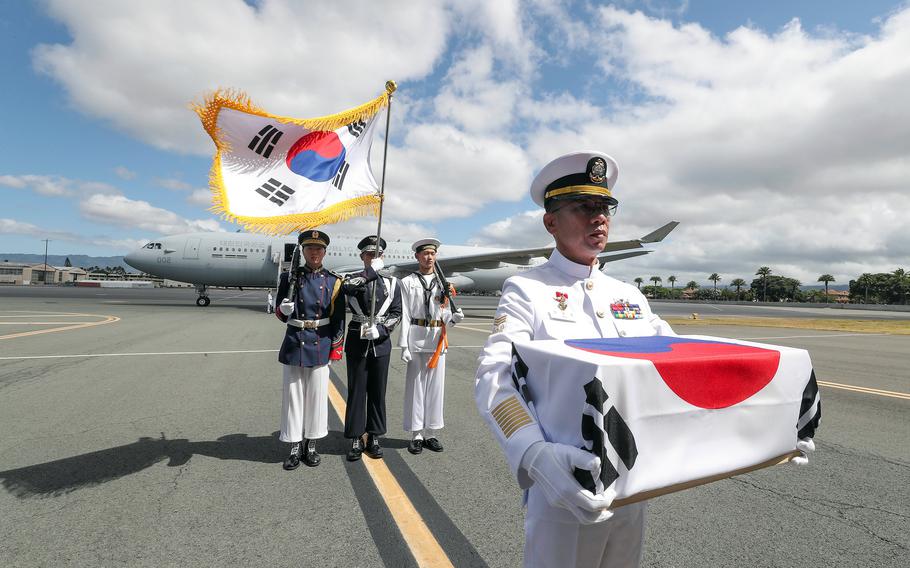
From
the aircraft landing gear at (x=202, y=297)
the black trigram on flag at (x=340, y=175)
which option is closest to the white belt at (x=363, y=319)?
the black trigram on flag at (x=340, y=175)

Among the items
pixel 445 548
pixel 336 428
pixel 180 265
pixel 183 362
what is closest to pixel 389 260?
pixel 180 265

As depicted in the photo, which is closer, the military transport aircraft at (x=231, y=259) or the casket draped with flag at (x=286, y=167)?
the casket draped with flag at (x=286, y=167)

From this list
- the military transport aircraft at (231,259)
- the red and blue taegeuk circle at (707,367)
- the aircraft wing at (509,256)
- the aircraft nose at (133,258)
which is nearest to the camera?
the red and blue taegeuk circle at (707,367)

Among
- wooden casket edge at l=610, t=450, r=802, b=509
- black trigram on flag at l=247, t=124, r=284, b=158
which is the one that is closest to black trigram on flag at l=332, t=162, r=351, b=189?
black trigram on flag at l=247, t=124, r=284, b=158

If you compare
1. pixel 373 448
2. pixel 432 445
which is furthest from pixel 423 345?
pixel 373 448

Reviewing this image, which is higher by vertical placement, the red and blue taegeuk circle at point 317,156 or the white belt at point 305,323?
the red and blue taegeuk circle at point 317,156

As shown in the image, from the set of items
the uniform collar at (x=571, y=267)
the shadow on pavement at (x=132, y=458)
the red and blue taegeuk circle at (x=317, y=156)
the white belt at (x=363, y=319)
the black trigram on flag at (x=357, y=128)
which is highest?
the black trigram on flag at (x=357, y=128)

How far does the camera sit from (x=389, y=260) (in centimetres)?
2483

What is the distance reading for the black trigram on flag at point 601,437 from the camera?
1031 mm

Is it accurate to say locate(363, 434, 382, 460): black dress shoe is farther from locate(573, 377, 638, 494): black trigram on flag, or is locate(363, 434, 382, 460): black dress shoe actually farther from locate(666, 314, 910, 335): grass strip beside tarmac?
locate(666, 314, 910, 335): grass strip beside tarmac

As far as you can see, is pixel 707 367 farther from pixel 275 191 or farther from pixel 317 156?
pixel 317 156

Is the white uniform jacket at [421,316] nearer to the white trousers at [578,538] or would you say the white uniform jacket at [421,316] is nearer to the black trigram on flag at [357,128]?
the black trigram on flag at [357,128]

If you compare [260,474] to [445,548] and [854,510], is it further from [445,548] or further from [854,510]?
[854,510]

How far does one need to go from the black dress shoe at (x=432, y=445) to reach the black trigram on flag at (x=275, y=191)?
2.64 metres
